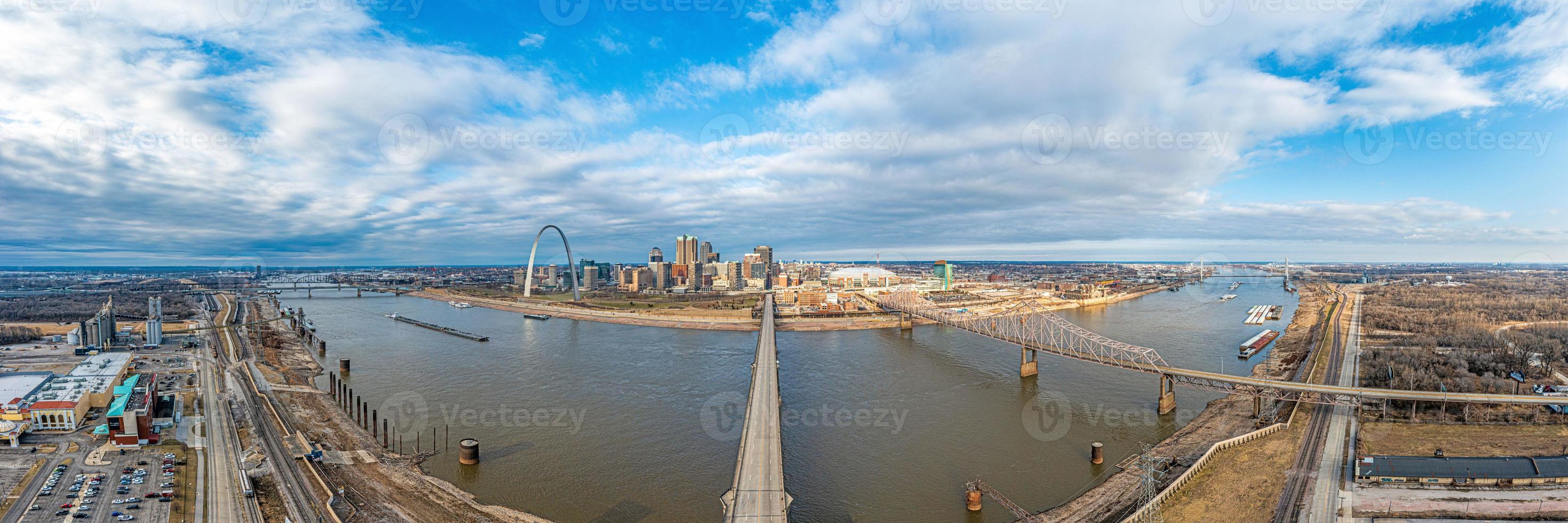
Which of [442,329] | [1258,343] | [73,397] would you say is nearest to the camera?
[73,397]

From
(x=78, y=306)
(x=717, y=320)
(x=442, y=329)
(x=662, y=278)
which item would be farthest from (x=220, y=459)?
(x=662, y=278)

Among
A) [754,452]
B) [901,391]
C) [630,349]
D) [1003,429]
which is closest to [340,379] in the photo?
[630,349]

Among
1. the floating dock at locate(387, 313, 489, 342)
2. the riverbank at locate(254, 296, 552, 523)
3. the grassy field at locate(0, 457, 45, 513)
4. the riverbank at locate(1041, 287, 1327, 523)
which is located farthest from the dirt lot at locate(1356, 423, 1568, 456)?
the floating dock at locate(387, 313, 489, 342)

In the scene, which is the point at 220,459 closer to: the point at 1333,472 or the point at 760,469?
the point at 760,469

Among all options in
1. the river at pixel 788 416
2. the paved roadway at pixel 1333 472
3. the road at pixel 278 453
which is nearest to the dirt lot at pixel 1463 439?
the paved roadway at pixel 1333 472

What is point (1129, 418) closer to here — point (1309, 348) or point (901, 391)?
point (901, 391)
